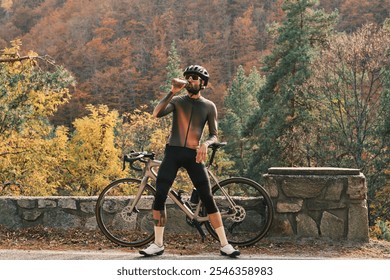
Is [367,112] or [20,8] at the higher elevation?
[20,8]

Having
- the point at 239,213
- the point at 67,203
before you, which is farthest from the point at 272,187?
the point at 67,203

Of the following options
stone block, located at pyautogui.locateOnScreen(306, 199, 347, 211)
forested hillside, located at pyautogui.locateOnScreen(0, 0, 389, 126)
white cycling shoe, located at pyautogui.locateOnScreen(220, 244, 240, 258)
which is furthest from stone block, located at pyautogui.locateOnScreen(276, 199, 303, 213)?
forested hillside, located at pyautogui.locateOnScreen(0, 0, 389, 126)

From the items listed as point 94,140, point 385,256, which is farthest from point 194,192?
point 94,140

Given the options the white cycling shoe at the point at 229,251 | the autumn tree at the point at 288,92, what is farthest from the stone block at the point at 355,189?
the autumn tree at the point at 288,92

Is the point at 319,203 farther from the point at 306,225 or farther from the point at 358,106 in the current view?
the point at 358,106

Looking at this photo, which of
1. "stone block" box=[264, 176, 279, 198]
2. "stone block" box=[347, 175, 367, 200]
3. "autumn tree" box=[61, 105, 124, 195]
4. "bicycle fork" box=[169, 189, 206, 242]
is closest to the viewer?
"bicycle fork" box=[169, 189, 206, 242]

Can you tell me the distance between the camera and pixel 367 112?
23.3 m

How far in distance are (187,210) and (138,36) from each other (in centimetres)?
9083

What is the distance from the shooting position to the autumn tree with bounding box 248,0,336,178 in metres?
27.6

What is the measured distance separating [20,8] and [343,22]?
62.7m

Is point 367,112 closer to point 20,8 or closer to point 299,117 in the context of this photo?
point 299,117

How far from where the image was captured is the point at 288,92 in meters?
28.4

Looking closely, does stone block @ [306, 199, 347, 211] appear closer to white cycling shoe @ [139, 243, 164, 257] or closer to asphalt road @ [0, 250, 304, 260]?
asphalt road @ [0, 250, 304, 260]

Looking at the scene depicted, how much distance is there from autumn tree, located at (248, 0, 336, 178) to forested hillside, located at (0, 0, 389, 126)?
3672 cm
